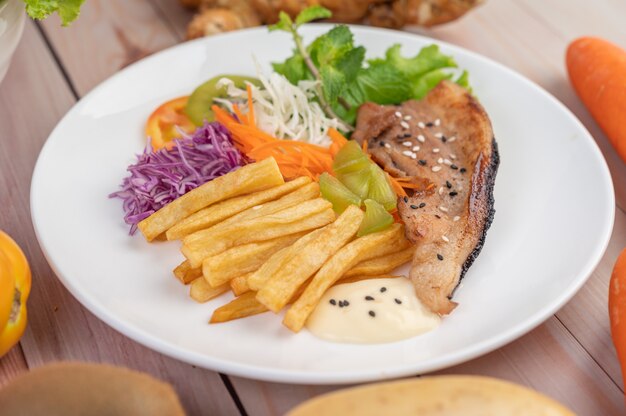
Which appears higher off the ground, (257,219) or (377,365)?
(257,219)

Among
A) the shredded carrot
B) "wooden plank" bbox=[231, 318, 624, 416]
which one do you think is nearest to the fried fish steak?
"wooden plank" bbox=[231, 318, 624, 416]

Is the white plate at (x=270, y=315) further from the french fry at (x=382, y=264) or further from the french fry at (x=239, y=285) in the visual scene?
the french fry at (x=382, y=264)

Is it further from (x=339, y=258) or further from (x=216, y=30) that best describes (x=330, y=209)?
(x=216, y=30)

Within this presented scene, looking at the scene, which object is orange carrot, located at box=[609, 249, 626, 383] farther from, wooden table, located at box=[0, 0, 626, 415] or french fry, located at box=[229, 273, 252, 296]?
french fry, located at box=[229, 273, 252, 296]

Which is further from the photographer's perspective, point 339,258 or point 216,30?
point 216,30

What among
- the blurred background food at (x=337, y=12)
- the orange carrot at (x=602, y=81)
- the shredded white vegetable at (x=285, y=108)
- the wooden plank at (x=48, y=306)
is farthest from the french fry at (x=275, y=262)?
the blurred background food at (x=337, y=12)

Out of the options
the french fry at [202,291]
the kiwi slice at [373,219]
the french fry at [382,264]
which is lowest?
the french fry at [382,264]

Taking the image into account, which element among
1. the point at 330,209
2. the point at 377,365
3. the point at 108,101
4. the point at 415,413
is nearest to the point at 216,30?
the point at 108,101
